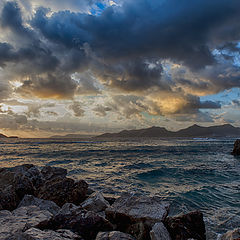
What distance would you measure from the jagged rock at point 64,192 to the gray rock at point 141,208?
114 inches

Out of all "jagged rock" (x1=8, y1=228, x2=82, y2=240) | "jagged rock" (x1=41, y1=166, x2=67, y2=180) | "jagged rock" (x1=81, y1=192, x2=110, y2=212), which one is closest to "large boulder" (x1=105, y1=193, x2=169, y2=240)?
"jagged rock" (x1=81, y1=192, x2=110, y2=212)

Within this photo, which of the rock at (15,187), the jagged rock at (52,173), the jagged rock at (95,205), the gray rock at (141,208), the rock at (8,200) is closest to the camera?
the gray rock at (141,208)

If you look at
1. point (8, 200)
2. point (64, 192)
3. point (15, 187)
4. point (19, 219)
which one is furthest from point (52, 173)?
point (19, 219)

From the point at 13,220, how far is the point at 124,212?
317 cm

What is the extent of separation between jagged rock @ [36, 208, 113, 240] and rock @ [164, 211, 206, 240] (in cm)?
166

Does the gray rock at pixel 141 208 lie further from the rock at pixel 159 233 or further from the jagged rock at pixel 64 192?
the jagged rock at pixel 64 192

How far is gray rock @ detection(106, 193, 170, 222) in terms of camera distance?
16.8ft

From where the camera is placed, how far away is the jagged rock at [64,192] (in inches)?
312

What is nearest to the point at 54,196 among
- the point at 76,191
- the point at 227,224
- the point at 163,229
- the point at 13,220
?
the point at 76,191

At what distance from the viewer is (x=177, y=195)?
968 cm

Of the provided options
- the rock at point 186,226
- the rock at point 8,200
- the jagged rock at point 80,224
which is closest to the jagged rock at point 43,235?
the jagged rock at point 80,224

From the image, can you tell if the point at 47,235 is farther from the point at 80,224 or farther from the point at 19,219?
the point at 19,219

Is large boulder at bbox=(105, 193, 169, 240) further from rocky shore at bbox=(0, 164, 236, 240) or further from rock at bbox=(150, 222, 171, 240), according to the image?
rock at bbox=(150, 222, 171, 240)

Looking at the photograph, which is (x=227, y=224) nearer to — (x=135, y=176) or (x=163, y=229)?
(x=163, y=229)
